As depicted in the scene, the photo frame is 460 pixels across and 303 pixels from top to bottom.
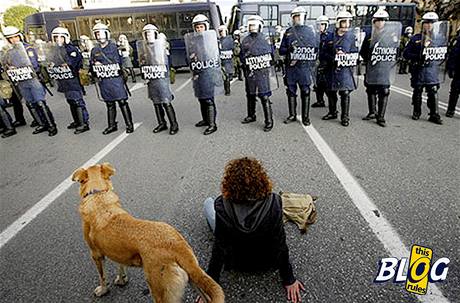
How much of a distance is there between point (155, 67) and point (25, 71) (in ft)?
8.99

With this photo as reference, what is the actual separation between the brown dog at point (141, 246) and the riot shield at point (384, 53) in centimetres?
537

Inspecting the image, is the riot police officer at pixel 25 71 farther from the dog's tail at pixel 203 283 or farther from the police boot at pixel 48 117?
the dog's tail at pixel 203 283

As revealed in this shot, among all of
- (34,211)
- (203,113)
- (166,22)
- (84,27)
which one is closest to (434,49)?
(203,113)

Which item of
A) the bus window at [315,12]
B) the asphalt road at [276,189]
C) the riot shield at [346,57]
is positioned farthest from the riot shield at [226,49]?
the bus window at [315,12]

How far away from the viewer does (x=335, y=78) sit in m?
5.98

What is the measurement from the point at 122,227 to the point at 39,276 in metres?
1.29

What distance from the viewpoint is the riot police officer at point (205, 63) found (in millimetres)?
5703

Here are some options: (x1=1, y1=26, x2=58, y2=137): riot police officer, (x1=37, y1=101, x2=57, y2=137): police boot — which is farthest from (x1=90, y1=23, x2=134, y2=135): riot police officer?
(x1=1, y1=26, x2=58, y2=137): riot police officer

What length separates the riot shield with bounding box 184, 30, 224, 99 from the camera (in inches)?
225

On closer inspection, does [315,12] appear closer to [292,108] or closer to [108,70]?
[292,108]

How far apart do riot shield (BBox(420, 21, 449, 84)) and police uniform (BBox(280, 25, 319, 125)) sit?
2004mm

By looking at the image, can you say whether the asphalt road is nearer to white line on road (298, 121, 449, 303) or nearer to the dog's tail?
white line on road (298, 121, 449, 303)

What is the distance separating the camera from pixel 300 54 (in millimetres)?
5863

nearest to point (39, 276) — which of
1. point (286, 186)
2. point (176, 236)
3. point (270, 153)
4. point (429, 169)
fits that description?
point (176, 236)
